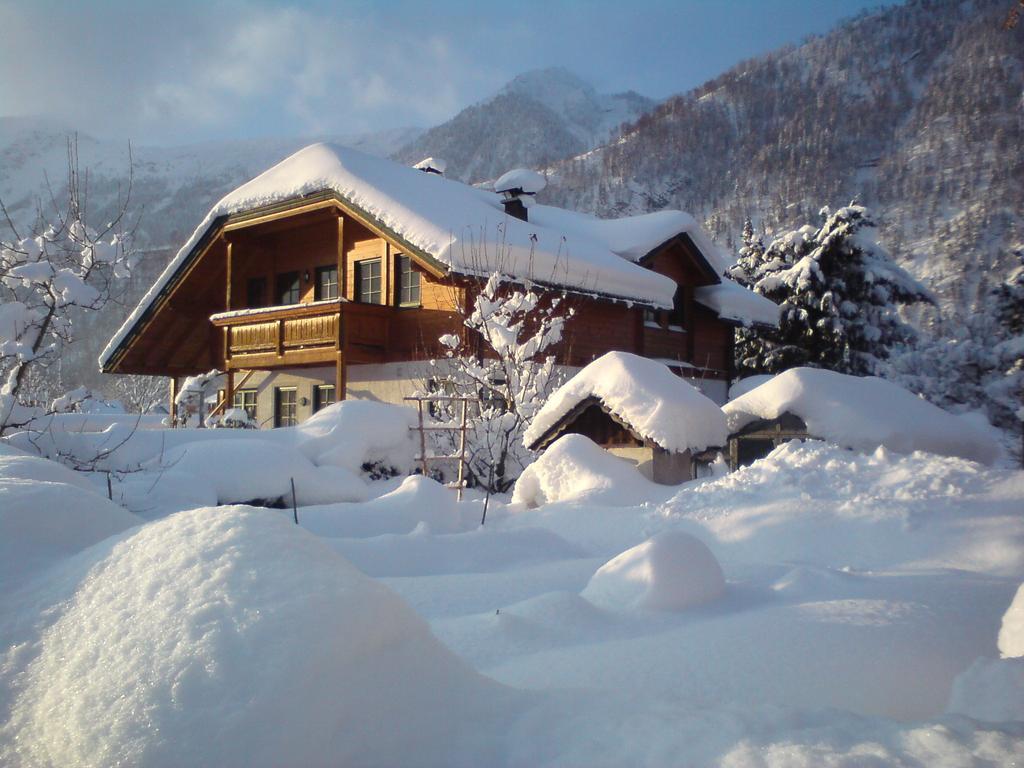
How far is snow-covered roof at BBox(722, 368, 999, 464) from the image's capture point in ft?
29.1

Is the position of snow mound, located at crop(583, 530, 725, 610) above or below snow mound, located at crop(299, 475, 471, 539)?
above

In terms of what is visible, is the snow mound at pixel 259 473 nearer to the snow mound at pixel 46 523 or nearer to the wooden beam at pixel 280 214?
the snow mound at pixel 46 523

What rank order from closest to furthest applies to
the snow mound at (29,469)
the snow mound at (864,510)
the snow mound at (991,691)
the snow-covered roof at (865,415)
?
1. the snow mound at (991,691)
2. the snow mound at (29,469)
3. the snow mound at (864,510)
4. the snow-covered roof at (865,415)

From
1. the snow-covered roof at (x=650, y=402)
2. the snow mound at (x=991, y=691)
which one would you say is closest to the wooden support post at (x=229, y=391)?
the snow-covered roof at (x=650, y=402)

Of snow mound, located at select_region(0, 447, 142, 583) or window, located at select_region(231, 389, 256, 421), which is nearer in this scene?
snow mound, located at select_region(0, 447, 142, 583)

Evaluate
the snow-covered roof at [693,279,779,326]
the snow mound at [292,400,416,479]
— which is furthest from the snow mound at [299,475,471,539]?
the snow-covered roof at [693,279,779,326]

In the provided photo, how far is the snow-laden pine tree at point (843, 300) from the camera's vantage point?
23.2 metres

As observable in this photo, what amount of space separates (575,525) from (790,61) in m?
141

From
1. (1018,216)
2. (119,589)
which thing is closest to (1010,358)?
(119,589)

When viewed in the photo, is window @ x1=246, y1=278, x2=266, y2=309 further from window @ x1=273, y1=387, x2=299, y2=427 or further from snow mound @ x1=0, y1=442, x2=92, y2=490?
snow mound @ x1=0, y1=442, x2=92, y2=490

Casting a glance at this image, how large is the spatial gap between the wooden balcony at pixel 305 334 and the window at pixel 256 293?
8.03 feet

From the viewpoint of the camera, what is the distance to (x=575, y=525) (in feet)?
26.5

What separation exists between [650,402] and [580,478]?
48.7 inches

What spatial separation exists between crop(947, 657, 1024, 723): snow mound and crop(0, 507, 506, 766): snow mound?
159cm
